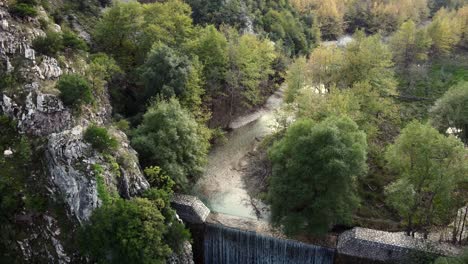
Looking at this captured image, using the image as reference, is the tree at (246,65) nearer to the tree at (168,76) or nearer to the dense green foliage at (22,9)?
the tree at (168,76)

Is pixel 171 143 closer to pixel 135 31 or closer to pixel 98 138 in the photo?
pixel 98 138

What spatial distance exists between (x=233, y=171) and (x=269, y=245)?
478 inches

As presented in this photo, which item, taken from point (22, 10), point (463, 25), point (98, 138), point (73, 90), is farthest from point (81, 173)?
point (463, 25)

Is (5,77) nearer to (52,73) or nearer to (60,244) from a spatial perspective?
(52,73)

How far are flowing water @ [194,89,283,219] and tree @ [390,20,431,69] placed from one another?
882 inches

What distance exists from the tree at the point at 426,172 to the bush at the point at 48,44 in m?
29.2

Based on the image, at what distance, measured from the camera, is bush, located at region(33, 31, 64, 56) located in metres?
35.4

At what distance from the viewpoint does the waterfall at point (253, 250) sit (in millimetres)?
32375

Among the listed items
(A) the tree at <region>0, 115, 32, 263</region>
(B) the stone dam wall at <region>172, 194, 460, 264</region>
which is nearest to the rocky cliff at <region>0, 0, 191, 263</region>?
(A) the tree at <region>0, 115, 32, 263</region>

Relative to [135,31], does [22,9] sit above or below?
above

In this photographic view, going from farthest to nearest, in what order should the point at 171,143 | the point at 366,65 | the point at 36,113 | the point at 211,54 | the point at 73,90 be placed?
the point at 211,54
the point at 366,65
the point at 171,143
the point at 73,90
the point at 36,113

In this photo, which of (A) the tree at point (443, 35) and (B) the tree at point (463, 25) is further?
(B) the tree at point (463, 25)

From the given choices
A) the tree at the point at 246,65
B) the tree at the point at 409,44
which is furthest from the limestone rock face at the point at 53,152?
the tree at the point at 409,44

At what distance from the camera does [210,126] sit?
50.4 meters
